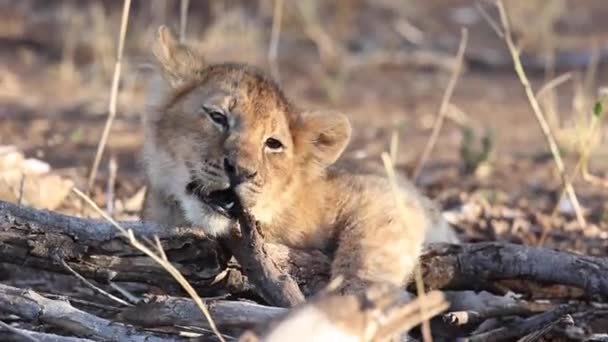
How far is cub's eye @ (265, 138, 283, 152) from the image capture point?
4.64 metres

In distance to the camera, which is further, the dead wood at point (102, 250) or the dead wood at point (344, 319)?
the dead wood at point (102, 250)

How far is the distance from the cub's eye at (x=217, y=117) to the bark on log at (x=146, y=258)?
469mm

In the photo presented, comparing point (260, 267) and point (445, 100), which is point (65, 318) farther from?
point (445, 100)

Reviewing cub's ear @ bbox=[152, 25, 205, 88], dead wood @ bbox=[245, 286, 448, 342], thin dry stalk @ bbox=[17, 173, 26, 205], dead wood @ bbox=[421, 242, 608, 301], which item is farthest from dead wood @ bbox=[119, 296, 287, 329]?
thin dry stalk @ bbox=[17, 173, 26, 205]

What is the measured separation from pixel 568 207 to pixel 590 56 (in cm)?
549

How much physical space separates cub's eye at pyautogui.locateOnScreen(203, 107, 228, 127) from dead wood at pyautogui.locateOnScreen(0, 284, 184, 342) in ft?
3.24

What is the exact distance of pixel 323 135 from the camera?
498cm

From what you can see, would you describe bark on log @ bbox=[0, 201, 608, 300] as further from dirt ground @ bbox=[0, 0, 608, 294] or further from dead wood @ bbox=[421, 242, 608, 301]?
dirt ground @ bbox=[0, 0, 608, 294]

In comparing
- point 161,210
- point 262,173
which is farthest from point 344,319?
point 161,210

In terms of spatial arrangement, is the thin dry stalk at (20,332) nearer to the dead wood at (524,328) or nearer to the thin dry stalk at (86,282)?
the thin dry stalk at (86,282)

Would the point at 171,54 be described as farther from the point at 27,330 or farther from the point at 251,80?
the point at 27,330

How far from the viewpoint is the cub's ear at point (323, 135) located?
493 centimetres

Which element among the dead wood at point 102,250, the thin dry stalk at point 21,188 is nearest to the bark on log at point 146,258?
the dead wood at point 102,250

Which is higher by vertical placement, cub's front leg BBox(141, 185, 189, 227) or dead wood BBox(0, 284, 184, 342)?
cub's front leg BBox(141, 185, 189, 227)
